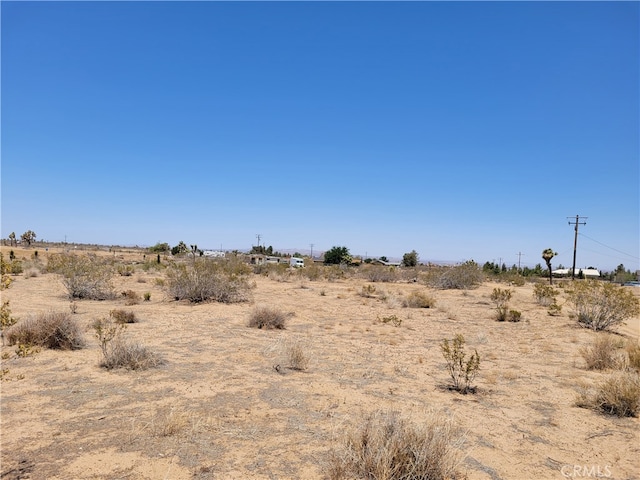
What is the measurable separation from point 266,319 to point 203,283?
5.93 metres

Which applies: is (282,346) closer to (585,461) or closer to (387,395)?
(387,395)

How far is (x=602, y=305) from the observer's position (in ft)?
52.3

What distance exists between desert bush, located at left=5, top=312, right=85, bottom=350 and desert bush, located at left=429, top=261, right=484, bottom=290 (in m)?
28.5

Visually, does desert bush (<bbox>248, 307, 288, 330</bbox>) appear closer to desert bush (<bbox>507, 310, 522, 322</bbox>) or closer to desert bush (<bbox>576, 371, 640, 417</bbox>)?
desert bush (<bbox>576, 371, 640, 417</bbox>)

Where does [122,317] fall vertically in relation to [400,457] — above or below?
below

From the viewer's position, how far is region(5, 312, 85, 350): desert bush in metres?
8.95

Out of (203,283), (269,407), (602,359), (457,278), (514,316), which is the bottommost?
(269,407)

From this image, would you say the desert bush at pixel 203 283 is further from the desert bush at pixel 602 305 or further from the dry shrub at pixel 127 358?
the desert bush at pixel 602 305

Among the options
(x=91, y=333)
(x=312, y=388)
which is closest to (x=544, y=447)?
(x=312, y=388)

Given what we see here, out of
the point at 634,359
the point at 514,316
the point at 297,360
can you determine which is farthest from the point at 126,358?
the point at 514,316

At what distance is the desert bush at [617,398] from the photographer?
22.0ft

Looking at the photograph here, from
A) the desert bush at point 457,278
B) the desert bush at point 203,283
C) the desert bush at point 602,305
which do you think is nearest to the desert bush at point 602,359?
the desert bush at point 602,305

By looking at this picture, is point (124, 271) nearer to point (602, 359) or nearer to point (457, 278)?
point (457, 278)

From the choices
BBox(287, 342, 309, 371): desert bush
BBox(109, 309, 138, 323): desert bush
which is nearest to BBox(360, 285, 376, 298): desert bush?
BBox(109, 309, 138, 323): desert bush
